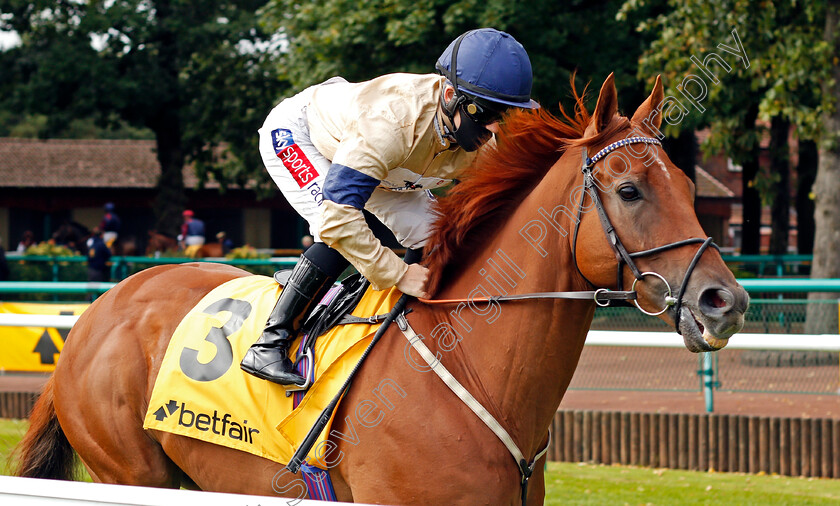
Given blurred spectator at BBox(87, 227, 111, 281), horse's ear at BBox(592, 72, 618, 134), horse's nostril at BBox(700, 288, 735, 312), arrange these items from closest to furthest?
horse's nostril at BBox(700, 288, 735, 312), horse's ear at BBox(592, 72, 618, 134), blurred spectator at BBox(87, 227, 111, 281)

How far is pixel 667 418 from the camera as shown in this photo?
5863mm

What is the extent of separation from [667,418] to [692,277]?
3790 mm

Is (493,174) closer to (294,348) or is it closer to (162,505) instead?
(294,348)

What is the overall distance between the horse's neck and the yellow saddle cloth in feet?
1.11

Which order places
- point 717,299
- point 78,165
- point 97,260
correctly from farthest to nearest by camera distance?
point 78,165
point 97,260
point 717,299

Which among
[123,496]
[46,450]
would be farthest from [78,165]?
[123,496]

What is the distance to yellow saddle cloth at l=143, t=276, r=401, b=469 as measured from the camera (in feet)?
9.20

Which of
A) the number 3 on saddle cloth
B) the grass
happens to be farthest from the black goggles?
the grass

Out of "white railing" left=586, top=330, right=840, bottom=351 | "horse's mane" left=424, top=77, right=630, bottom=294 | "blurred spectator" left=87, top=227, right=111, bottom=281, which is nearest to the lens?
"horse's mane" left=424, top=77, right=630, bottom=294

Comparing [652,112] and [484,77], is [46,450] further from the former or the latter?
[652,112]

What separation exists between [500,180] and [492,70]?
0.35 meters

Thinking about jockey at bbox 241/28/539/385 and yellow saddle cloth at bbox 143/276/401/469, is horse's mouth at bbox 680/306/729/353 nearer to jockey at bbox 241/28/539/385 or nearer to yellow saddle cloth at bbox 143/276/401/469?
jockey at bbox 241/28/539/385

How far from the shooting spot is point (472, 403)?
2607mm

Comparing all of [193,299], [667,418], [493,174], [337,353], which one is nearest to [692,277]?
[493,174]
